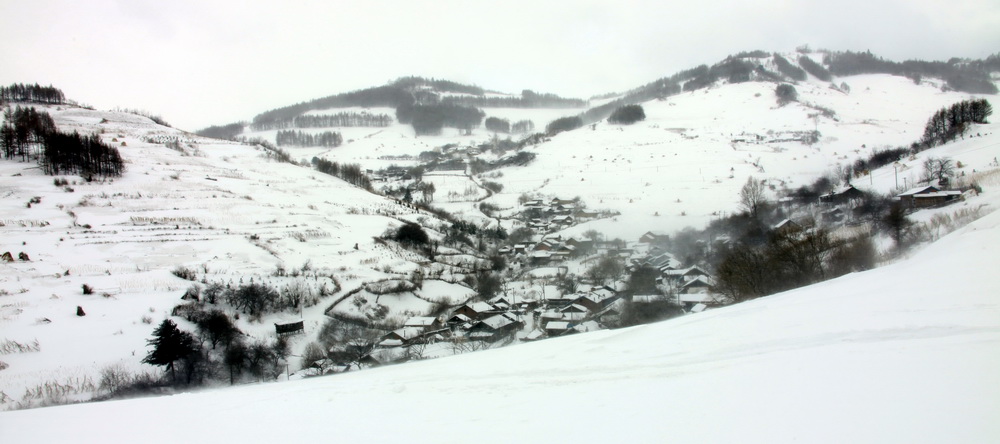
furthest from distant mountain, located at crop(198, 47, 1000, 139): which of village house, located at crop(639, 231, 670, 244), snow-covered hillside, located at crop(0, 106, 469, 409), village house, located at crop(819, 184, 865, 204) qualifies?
snow-covered hillside, located at crop(0, 106, 469, 409)

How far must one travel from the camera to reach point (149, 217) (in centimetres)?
2400

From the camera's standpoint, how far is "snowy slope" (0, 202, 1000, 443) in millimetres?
2711

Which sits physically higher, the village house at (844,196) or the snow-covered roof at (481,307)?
the village house at (844,196)

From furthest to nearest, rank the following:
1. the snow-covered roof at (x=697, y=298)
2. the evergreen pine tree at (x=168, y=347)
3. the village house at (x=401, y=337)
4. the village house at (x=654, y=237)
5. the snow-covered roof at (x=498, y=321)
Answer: the village house at (x=654, y=237)
the snow-covered roof at (x=498, y=321)
the snow-covered roof at (x=697, y=298)
the village house at (x=401, y=337)
the evergreen pine tree at (x=168, y=347)

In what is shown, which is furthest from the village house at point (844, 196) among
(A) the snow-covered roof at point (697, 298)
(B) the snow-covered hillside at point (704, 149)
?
(A) the snow-covered roof at point (697, 298)

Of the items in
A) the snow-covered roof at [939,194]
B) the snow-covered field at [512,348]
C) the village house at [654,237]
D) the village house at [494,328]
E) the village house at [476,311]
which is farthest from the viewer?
the village house at [654,237]

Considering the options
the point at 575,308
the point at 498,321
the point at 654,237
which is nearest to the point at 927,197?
the point at 654,237

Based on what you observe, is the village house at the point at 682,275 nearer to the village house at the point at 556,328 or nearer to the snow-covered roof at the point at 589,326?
the snow-covered roof at the point at 589,326

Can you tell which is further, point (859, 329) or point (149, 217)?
point (149, 217)

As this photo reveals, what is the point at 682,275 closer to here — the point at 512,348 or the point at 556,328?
the point at 556,328

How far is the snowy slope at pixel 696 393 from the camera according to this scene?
271 cm

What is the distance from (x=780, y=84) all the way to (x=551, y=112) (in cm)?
5757

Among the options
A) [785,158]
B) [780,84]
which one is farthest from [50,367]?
[780,84]

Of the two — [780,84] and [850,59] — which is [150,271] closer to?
[780,84]
